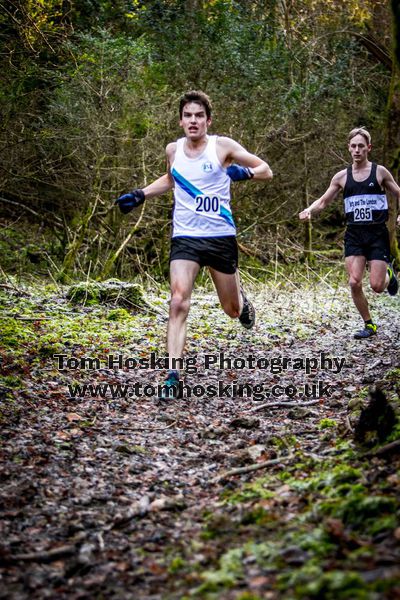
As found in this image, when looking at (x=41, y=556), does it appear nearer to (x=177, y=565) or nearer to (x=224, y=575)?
(x=177, y=565)

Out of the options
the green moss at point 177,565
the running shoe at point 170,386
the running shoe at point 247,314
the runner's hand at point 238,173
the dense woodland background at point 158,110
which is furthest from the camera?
the dense woodland background at point 158,110

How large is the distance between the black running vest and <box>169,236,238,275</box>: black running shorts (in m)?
2.76

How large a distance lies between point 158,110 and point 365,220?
5.10 metres

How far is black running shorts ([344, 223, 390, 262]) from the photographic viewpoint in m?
7.98

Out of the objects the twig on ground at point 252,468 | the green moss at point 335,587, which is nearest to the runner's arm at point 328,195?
the twig on ground at point 252,468

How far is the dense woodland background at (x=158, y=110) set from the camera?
36.0 feet

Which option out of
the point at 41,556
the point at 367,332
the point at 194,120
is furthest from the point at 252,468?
the point at 367,332

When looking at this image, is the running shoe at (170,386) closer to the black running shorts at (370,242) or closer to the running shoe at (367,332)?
the running shoe at (367,332)

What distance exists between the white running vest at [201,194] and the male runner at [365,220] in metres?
2.46

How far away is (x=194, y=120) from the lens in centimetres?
555

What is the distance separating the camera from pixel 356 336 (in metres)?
7.89

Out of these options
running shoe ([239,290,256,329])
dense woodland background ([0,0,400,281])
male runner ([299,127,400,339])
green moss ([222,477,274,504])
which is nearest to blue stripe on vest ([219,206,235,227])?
running shoe ([239,290,256,329])

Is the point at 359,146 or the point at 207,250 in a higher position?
the point at 359,146

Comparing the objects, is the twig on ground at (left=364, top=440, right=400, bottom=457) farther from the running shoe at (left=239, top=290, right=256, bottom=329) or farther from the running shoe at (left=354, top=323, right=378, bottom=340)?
the running shoe at (left=354, top=323, right=378, bottom=340)
